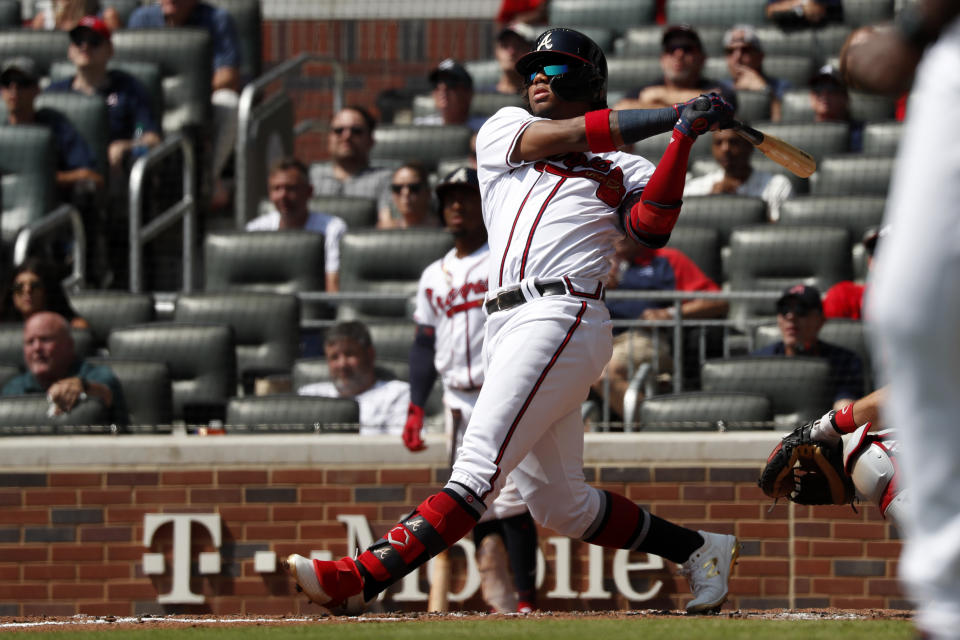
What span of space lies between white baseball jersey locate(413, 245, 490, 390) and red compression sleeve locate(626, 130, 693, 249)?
1.91m

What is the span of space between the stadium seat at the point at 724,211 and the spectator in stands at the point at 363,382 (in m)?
2.08

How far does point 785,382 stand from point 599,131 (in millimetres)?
2821

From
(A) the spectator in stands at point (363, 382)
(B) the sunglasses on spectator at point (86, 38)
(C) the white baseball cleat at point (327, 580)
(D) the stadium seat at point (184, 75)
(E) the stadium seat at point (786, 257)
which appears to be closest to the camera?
(C) the white baseball cleat at point (327, 580)

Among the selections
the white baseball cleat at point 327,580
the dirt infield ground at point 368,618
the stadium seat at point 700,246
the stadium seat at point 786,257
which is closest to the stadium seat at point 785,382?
the stadium seat at point 786,257

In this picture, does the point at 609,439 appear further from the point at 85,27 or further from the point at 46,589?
the point at 85,27

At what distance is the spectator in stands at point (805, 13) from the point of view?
34.1 feet

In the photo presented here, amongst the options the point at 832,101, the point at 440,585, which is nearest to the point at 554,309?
the point at 440,585

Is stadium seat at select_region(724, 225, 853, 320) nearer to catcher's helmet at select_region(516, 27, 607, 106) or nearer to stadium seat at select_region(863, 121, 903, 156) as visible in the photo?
stadium seat at select_region(863, 121, 903, 156)

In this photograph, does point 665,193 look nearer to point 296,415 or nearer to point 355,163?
point 296,415

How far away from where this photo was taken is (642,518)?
14.3 feet

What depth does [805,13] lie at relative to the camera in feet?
34.3

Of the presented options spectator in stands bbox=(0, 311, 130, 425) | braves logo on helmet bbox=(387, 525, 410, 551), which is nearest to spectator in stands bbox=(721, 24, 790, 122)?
spectator in stands bbox=(0, 311, 130, 425)

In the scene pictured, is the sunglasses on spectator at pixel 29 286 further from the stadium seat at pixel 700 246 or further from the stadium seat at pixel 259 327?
the stadium seat at pixel 700 246

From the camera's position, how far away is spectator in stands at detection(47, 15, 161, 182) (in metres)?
9.19
